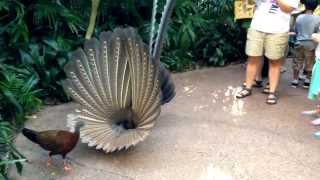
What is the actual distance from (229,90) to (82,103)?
1.78 metres

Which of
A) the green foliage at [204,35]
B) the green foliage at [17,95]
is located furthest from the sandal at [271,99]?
the green foliage at [17,95]

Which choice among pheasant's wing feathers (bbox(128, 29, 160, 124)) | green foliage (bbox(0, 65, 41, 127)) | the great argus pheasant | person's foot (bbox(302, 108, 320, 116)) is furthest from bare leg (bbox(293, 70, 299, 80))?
green foliage (bbox(0, 65, 41, 127))

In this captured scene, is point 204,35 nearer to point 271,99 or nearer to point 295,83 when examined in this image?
point 295,83

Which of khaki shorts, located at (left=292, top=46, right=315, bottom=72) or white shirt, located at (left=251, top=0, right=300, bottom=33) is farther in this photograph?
khaki shorts, located at (left=292, top=46, right=315, bottom=72)

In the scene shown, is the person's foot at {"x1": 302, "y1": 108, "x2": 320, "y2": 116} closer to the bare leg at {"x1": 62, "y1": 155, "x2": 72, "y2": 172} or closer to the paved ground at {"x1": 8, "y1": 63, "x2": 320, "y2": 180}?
the paved ground at {"x1": 8, "y1": 63, "x2": 320, "y2": 180}

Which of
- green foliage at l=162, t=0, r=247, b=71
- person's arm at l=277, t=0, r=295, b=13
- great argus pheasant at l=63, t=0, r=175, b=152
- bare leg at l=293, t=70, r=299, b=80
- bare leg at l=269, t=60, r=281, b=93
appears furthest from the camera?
green foliage at l=162, t=0, r=247, b=71

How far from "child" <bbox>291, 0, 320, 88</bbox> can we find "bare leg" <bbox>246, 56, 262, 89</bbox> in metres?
0.43

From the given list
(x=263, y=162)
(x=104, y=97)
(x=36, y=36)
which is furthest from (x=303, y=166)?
(x=36, y=36)

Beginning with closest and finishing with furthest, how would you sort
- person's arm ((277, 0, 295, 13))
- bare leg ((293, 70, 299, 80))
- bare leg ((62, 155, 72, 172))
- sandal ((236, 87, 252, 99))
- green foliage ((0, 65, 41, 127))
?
bare leg ((62, 155, 72, 172))
green foliage ((0, 65, 41, 127))
person's arm ((277, 0, 295, 13))
sandal ((236, 87, 252, 99))
bare leg ((293, 70, 299, 80))

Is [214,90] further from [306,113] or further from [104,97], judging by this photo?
[104,97]

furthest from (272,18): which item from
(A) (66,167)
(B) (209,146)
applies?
(A) (66,167)

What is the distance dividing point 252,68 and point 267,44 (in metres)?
0.32

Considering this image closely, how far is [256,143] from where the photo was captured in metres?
4.25

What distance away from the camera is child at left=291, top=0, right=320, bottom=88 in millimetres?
5056
